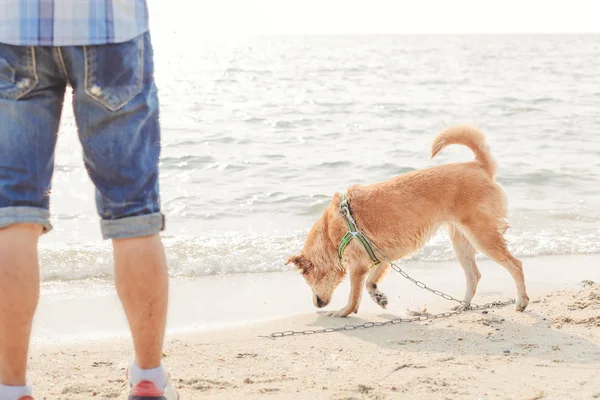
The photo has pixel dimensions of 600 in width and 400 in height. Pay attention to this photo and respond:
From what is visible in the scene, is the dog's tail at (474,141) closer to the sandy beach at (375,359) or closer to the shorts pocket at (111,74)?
the sandy beach at (375,359)

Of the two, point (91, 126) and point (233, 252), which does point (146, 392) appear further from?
point (233, 252)

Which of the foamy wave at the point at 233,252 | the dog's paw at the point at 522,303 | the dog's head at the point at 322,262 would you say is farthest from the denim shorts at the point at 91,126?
the foamy wave at the point at 233,252

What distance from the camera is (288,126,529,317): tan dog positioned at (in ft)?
16.3

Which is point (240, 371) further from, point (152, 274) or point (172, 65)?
point (172, 65)

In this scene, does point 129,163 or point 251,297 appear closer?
point 129,163

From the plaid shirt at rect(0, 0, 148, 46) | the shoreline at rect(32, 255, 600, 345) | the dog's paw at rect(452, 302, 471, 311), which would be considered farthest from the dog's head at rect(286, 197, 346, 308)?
the plaid shirt at rect(0, 0, 148, 46)

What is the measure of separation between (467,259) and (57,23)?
13.1 feet

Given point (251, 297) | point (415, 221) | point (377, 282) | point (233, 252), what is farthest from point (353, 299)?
point (233, 252)

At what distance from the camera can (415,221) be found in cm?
511

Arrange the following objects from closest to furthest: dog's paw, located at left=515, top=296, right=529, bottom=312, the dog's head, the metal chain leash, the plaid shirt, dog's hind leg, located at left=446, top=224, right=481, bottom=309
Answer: the plaid shirt → the metal chain leash → dog's paw, located at left=515, top=296, right=529, bottom=312 → the dog's head → dog's hind leg, located at left=446, top=224, right=481, bottom=309

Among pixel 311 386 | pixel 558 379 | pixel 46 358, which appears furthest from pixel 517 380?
pixel 46 358

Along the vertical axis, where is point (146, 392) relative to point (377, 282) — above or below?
above

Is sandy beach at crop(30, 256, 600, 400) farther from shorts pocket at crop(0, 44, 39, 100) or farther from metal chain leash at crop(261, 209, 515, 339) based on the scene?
shorts pocket at crop(0, 44, 39, 100)

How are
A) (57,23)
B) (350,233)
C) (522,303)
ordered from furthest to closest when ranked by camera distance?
(350,233), (522,303), (57,23)
